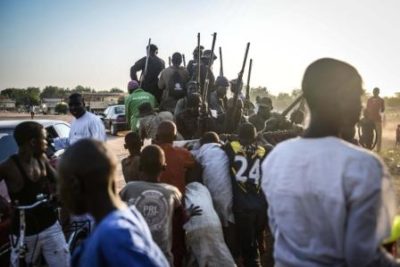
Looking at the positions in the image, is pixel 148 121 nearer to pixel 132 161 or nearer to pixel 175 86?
pixel 175 86

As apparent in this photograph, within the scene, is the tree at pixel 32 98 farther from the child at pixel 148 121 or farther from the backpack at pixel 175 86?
the child at pixel 148 121

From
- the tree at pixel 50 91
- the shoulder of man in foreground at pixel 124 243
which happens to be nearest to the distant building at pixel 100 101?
the shoulder of man in foreground at pixel 124 243

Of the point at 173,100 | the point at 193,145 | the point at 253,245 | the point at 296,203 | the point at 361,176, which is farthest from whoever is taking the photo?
the point at 173,100

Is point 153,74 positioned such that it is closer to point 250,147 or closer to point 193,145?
point 193,145

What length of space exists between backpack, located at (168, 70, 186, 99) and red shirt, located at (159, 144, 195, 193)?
3.01m

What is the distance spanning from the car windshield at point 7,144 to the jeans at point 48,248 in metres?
2.07

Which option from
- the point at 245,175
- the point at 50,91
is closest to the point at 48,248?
the point at 245,175

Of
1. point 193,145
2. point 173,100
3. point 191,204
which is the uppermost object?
point 173,100

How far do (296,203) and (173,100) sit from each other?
6.08 metres

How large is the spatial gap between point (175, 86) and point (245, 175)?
3256mm

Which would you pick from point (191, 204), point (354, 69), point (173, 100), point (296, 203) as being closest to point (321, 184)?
point (296, 203)

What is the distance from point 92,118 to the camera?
6.24 metres

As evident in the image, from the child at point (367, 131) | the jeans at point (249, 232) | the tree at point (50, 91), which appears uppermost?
the tree at point (50, 91)

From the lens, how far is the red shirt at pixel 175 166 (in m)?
4.87
